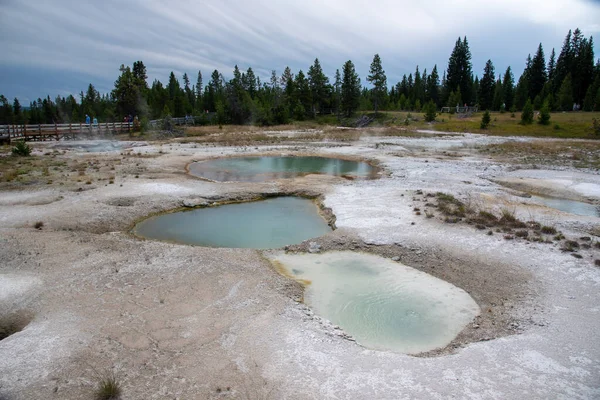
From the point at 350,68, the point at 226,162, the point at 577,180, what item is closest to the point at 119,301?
the point at 226,162

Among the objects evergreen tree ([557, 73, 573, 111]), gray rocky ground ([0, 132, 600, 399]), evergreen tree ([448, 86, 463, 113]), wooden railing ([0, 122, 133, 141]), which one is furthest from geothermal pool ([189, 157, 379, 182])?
evergreen tree ([557, 73, 573, 111])

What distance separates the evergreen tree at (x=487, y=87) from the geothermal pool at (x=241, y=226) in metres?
81.9

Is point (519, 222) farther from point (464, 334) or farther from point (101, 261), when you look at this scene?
point (101, 261)

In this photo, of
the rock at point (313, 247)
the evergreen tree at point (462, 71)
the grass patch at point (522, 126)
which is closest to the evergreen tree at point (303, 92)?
the grass patch at point (522, 126)

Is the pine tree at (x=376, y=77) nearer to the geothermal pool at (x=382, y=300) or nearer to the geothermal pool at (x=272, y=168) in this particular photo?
the geothermal pool at (x=272, y=168)

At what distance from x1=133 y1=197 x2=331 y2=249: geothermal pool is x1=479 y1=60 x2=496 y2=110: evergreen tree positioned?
81929mm

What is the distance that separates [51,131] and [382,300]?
49947 millimetres

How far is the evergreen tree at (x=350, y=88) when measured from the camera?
79.0 metres

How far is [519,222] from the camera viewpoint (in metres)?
14.3

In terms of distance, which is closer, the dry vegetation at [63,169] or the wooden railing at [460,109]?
the dry vegetation at [63,169]

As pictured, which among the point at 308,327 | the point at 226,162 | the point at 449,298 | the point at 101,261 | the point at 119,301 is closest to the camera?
the point at 308,327

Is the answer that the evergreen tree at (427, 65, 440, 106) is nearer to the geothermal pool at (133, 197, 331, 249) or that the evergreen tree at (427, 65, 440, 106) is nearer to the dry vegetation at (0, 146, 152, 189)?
the dry vegetation at (0, 146, 152, 189)

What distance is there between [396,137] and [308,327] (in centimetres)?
4841

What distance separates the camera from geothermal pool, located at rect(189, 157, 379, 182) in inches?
1008
